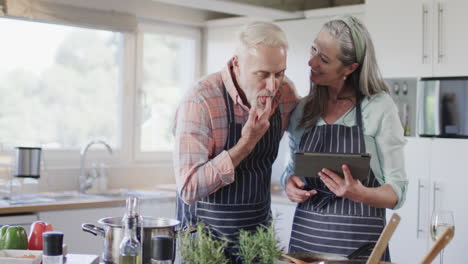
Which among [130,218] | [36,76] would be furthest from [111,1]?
[130,218]

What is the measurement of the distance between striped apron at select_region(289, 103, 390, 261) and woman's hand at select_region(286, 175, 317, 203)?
1.6 inches

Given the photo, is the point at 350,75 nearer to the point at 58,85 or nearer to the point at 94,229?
the point at 94,229

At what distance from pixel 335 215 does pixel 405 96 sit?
6.92 ft

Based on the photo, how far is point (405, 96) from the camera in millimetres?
4195

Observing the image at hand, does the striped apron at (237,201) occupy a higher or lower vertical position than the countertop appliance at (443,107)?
lower

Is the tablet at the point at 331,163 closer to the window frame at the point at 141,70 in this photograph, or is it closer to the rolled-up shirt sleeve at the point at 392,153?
the rolled-up shirt sleeve at the point at 392,153

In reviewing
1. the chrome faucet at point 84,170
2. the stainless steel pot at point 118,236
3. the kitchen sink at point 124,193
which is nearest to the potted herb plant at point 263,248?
the stainless steel pot at point 118,236

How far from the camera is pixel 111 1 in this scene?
4.71 meters

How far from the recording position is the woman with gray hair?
2.27 meters

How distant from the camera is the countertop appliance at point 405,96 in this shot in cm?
415

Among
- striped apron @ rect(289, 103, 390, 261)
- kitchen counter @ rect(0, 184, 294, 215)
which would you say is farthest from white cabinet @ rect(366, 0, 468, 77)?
striped apron @ rect(289, 103, 390, 261)

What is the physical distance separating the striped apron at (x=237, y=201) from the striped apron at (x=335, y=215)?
0.15 m

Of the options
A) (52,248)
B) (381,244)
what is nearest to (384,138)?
(381,244)

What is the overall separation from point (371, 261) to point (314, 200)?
0.74 meters
